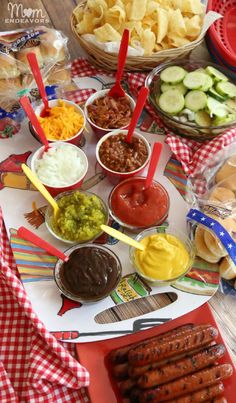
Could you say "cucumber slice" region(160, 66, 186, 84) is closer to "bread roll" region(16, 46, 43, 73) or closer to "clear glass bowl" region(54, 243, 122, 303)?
"bread roll" region(16, 46, 43, 73)

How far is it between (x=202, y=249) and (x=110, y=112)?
0.87 meters

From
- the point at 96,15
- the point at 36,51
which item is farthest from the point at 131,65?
the point at 36,51

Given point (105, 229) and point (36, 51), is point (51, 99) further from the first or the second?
point (105, 229)

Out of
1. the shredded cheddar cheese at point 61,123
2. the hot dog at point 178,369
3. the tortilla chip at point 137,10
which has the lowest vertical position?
the hot dog at point 178,369

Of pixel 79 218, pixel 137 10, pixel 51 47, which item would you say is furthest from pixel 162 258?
pixel 137 10

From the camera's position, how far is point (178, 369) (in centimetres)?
166

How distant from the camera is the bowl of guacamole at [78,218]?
6.68 ft

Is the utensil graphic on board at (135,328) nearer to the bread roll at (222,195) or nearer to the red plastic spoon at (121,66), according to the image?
the bread roll at (222,195)

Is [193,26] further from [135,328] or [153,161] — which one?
[135,328]

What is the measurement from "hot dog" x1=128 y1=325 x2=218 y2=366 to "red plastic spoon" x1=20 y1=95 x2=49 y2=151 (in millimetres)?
1055

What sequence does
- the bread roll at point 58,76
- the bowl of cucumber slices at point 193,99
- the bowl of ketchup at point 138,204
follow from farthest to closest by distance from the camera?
1. the bread roll at point 58,76
2. the bowl of cucumber slices at point 193,99
3. the bowl of ketchup at point 138,204

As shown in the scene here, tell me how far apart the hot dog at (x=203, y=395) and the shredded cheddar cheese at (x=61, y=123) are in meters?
1.30

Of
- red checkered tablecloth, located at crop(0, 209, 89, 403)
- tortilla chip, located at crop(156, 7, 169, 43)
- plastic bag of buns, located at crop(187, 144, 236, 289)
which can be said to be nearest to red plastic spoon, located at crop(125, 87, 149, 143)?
plastic bag of buns, located at crop(187, 144, 236, 289)

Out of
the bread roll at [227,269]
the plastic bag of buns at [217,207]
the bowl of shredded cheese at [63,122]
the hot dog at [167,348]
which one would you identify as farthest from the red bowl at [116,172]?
the hot dog at [167,348]
